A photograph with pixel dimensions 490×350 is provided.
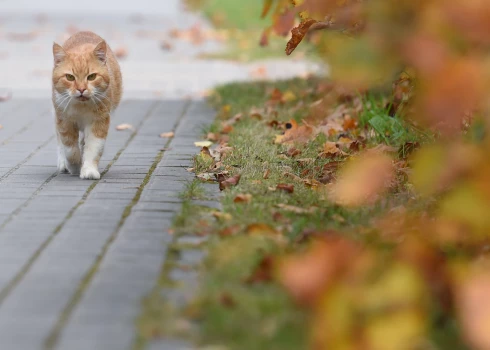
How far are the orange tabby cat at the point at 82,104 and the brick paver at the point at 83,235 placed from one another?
15cm

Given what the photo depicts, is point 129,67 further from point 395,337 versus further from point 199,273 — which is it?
point 395,337

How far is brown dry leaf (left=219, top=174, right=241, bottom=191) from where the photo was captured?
503 centimetres

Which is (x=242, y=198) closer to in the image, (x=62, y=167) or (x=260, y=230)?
(x=260, y=230)

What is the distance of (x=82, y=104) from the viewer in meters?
5.60

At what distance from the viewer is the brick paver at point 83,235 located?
10.3ft

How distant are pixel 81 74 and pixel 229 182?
3.87 ft

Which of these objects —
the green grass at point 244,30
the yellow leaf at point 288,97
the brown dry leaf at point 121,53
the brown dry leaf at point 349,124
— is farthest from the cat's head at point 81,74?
the brown dry leaf at point 121,53

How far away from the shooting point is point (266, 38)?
7.82m

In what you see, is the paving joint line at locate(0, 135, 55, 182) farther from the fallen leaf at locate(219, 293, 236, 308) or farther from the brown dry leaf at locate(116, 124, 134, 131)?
the fallen leaf at locate(219, 293, 236, 308)

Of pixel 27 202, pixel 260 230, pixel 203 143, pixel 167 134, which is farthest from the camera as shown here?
pixel 167 134

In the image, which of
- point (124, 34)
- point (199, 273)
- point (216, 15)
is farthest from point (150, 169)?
point (216, 15)

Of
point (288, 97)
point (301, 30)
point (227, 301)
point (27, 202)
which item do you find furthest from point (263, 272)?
point (288, 97)

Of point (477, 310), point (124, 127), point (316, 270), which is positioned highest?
point (477, 310)

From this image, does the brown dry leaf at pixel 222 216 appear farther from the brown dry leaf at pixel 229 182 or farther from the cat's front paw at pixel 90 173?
the cat's front paw at pixel 90 173
